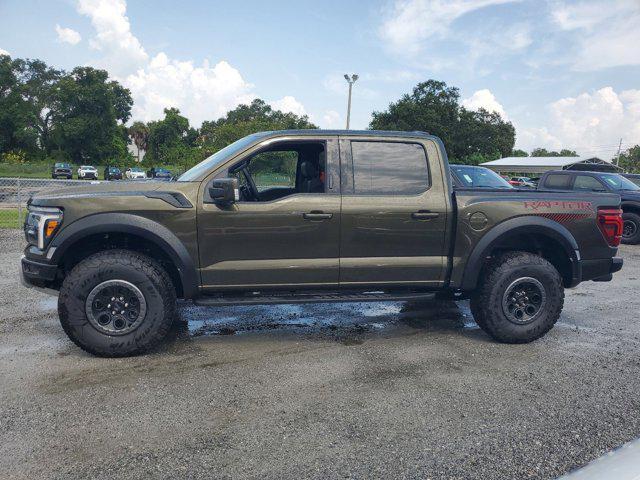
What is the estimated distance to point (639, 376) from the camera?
154 inches

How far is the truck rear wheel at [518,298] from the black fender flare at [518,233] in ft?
0.59

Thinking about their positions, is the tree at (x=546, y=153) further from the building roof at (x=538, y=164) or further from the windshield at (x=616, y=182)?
the windshield at (x=616, y=182)

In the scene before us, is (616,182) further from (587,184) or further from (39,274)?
(39,274)

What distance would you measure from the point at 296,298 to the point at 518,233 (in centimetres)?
219

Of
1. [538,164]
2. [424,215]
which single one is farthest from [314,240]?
[538,164]

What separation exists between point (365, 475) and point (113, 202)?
2.87m

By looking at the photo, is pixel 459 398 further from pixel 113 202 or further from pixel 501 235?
pixel 113 202

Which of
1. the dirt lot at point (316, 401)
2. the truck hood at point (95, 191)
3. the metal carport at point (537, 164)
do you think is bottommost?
the dirt lot at point (316, 401)

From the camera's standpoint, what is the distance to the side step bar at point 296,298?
4.16 m

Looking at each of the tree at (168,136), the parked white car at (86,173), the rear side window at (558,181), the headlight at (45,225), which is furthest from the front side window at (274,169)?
the tree at (168,136)

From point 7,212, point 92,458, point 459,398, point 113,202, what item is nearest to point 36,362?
point 113,202

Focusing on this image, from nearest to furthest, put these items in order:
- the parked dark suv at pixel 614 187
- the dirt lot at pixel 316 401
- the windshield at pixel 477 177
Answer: the dirt lot at pixel 316 401 < the windshield at pixel 477 177 < the parked dark suv at pixel 614 187

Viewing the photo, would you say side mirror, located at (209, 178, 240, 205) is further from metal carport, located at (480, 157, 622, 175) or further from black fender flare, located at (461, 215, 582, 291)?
metal carport, located at (480, 157, 622, 175)

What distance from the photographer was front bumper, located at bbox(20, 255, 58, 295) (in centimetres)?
393
